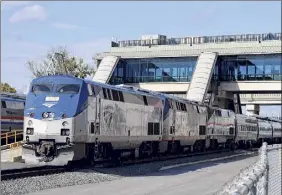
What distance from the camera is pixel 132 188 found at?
16859 millimetres

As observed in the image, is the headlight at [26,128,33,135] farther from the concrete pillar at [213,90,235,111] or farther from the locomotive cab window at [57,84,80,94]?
the concrete pillar at [213,90,235,111]

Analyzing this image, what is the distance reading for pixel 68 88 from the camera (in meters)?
21.9

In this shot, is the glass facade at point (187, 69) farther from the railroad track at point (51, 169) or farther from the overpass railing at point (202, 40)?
the railroad track at point (51, 169)

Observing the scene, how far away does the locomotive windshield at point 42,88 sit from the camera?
2220cm

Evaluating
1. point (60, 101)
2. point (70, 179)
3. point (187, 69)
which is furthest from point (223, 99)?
point (70, 179)

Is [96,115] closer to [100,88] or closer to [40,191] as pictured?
[100,88]

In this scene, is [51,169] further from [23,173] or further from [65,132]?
[23,173]

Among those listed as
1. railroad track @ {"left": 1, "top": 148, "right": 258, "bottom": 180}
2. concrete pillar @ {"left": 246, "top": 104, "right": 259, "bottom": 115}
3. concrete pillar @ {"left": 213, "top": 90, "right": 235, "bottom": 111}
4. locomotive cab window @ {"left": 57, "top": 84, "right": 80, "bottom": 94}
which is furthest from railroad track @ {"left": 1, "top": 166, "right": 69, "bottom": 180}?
concrete pillar @ {"left": 246, "top": 104, "right": 259, "bottom": 115}

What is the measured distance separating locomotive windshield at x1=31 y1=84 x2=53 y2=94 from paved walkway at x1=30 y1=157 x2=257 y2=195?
5.43 m

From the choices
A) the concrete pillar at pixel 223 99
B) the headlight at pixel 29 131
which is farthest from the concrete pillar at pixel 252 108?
the headlight at pixel 29 131

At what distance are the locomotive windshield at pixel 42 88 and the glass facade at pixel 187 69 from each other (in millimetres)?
52141

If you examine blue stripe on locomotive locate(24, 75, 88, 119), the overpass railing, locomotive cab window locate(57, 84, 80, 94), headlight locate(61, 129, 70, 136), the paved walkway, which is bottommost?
the paved walkway

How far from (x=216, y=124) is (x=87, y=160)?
962 inches

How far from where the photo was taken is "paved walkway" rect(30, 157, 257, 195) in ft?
52.0
